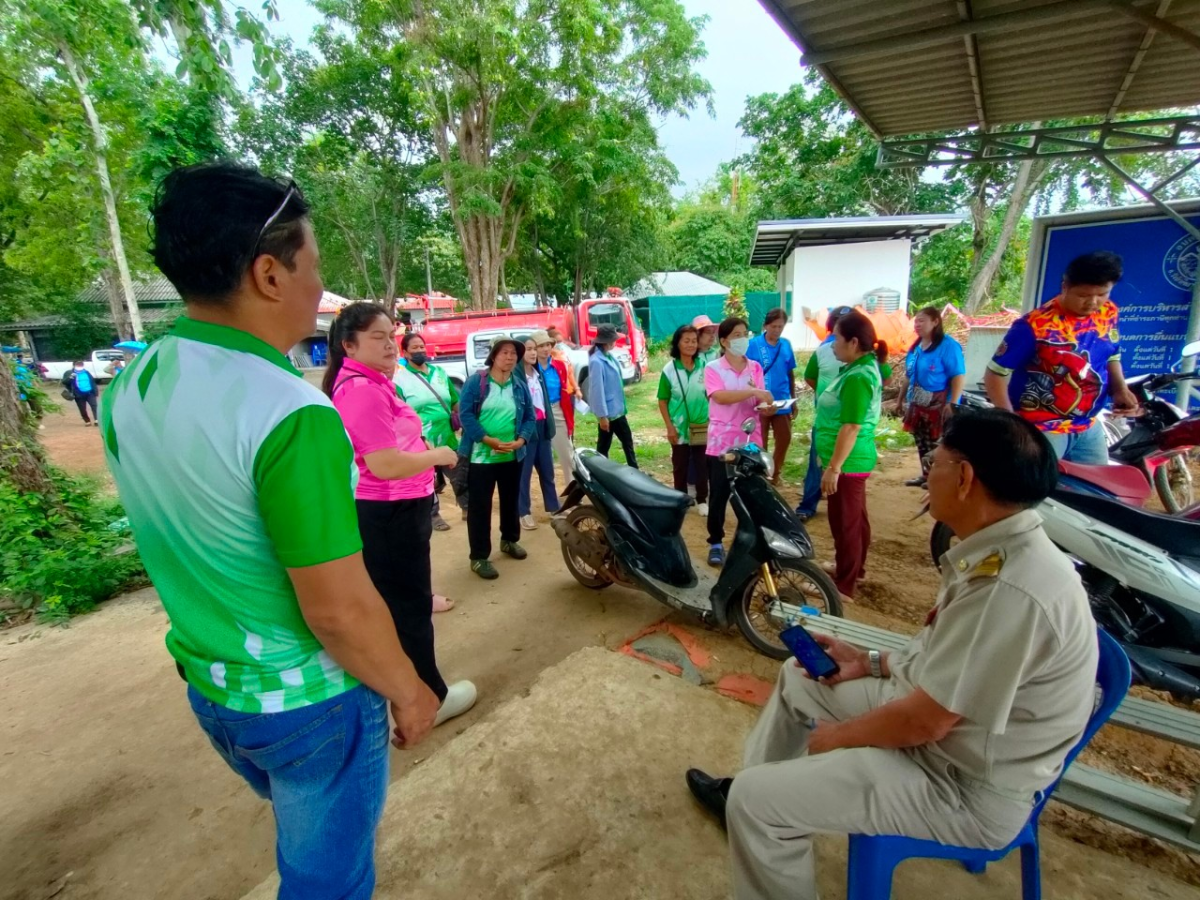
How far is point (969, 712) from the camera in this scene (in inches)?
45.6

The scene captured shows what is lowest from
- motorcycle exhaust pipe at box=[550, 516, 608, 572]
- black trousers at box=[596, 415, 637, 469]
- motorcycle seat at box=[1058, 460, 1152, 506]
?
motorcycle exhaust pipe at box=[550, 516, 608, 572]

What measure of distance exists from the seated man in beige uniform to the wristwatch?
199mm

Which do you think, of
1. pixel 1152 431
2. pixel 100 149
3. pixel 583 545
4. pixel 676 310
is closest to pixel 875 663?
pixel 583 545

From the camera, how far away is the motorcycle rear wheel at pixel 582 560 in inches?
142

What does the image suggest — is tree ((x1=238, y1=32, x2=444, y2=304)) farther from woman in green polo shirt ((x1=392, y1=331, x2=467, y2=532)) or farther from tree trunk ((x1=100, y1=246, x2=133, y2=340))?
woman in green polo shirt ((x1=392, y1=331, x2=467, y2=532))

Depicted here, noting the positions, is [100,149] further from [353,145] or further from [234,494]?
[234,494]

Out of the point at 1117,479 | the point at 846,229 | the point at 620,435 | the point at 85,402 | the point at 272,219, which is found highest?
the point at 846,229

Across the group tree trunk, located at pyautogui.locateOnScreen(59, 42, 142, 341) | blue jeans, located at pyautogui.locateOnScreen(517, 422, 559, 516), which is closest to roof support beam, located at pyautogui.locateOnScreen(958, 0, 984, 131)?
blue jeans, located at pyautogui.locateOnScreen(517, 422, 559, 516)

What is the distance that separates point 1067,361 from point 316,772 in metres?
3.60

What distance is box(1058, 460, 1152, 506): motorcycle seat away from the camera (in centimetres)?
273

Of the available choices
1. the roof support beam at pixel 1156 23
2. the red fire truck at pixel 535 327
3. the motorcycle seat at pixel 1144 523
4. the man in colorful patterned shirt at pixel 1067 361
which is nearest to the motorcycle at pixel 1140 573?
the motorcycle seat at pixel 1144 523

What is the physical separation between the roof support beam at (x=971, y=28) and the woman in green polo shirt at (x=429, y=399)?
283 cm

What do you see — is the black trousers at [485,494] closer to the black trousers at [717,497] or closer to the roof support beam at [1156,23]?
the black trousers at [717,497]

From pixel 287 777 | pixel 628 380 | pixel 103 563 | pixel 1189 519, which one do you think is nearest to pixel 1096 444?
pixel 1189 519
